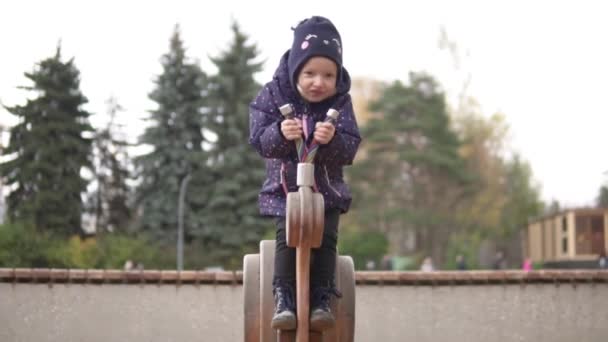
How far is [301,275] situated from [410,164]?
41.2 m

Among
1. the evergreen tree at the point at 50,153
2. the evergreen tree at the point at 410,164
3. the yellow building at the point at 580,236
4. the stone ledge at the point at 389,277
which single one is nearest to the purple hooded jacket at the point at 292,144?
the stone ledge at the point at 389,277

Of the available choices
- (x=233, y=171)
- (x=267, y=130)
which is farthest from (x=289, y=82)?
(x=233, y=171)

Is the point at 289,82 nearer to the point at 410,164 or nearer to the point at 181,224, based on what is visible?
the point at 181,224

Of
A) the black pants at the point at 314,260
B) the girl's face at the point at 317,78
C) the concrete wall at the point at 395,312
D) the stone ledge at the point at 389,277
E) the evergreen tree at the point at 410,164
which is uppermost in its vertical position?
the evergreen tree at the point at 410,164

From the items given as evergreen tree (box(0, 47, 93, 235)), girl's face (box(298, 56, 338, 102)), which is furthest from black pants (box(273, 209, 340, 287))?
evergreen tree (box(0, 47, 93, 235))

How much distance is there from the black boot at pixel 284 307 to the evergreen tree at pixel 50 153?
27.7 metres

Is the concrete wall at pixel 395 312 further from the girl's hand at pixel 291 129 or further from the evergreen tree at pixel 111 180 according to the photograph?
the evergreen tree at pixel 111 180

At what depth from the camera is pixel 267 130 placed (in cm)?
527

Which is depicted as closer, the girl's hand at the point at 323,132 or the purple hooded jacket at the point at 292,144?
the girl's hand at the point at 323,132

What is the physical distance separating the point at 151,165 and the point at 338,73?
35.4 m

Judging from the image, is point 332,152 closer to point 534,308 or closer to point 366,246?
point 534,308

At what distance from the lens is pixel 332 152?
17.1 ft

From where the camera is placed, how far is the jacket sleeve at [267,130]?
520 cm

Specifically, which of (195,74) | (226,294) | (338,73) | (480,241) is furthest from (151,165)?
(338,73)
